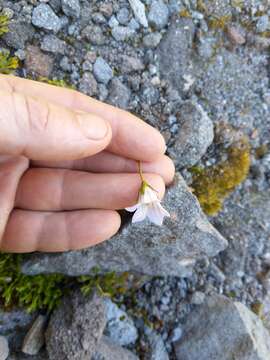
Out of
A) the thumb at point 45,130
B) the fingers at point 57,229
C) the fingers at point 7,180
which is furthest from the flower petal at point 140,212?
the fingers at point 7,180

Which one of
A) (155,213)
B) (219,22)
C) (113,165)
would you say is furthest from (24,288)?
(219,22)

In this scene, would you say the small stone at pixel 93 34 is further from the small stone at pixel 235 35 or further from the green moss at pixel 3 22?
the small stone at pixel 235 35

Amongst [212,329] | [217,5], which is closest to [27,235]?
[212,329]

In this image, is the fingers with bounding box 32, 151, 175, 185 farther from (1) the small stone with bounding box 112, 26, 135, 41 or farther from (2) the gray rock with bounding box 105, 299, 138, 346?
(2) the gray rock with bounding box 105, 299, 138, 346

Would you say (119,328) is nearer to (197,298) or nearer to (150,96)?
(197,298)

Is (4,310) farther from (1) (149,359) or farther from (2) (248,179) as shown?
(2) (248,179)
